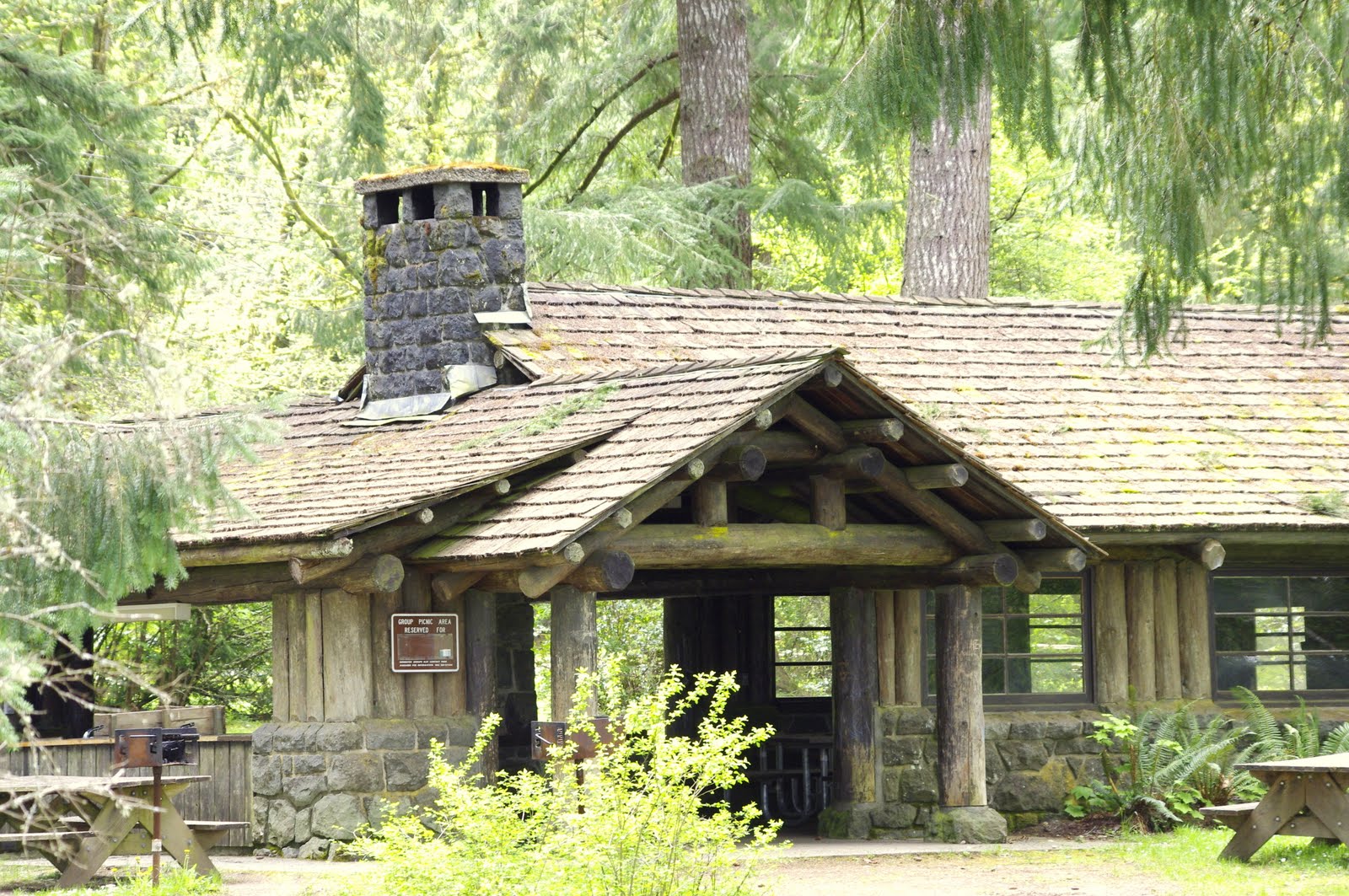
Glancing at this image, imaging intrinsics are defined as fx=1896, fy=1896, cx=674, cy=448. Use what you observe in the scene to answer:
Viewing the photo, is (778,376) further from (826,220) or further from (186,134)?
(186,134)

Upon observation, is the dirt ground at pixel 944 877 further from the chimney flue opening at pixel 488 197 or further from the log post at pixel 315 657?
the chimney flue opening at pixel 488 197

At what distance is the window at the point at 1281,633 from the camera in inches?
600

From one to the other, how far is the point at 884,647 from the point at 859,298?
4.92 m

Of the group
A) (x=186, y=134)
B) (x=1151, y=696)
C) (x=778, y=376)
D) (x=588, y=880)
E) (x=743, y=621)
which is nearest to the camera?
(x=588, y=880)

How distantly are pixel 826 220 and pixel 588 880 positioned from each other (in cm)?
1517

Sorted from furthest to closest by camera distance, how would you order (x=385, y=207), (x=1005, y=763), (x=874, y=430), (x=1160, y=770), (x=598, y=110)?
(x=598, y=110) < (x=385, y=207) < (x=1005, y=763) < (x=1160, y=770) < (x=874, y=430)

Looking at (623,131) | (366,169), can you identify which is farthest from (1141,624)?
(366,169)

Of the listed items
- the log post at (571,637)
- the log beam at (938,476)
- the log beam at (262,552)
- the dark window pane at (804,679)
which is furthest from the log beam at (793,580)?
the dark window pane at (804,679)

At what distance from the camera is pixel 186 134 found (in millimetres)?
27297

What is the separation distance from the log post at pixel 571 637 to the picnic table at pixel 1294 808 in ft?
13.0

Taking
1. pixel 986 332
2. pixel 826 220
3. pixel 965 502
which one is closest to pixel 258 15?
pixel 965 502

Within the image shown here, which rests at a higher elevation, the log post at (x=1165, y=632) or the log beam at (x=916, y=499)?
the log beam at (x=916, y=499)

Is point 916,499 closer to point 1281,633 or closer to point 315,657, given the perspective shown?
point 315,657

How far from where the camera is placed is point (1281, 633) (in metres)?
15.4
